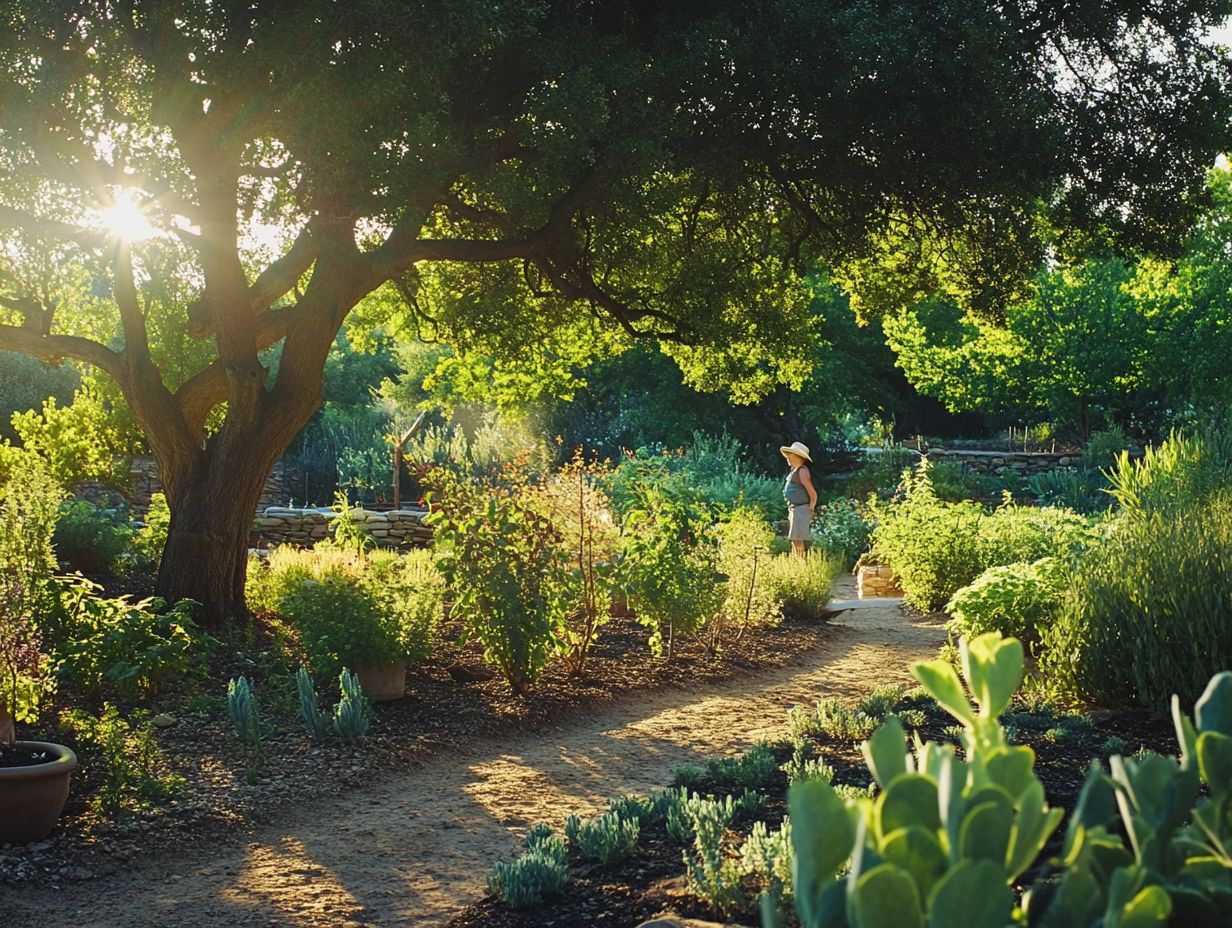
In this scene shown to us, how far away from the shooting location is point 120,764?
516cm

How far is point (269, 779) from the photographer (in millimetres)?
5547

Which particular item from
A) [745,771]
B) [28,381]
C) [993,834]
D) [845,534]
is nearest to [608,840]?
[745,771]

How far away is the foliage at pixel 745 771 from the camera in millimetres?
4922

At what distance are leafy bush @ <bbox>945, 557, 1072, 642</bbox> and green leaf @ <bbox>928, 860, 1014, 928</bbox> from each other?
6732 mm

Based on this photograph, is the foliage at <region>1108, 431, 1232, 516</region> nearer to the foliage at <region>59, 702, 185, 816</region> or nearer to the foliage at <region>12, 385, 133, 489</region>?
the foliage at <region>59, 702, 185, 816</region>

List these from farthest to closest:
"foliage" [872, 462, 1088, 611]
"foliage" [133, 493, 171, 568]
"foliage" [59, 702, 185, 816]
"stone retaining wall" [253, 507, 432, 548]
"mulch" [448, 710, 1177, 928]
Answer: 1. "stone retaining wall" [253, 507, 432, 548]
2. "foliage" [133, 493, 171, 568]
3. "foliage" [872, 462, 1088, 611]
4. "foliage" [59, 702, 185, 816]
5. "mulch" [448, 710, 1177, 928]

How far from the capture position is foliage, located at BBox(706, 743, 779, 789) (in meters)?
4.92

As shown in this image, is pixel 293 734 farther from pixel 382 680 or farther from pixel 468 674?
pixel 468 674

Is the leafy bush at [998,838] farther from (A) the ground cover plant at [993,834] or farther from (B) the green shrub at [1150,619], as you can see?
(B) the green shrub at [1150,619]

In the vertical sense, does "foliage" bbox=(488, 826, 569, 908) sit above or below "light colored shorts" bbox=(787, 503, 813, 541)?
below

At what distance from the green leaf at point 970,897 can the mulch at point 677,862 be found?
62.4 inches

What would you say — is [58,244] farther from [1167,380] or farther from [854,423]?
[854,423]

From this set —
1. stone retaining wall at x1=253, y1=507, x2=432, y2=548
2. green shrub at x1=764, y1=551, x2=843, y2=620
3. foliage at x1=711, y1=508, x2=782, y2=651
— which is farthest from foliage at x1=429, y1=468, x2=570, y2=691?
stone retaining wall at x1=253, y1=507, x2=432, y2=548

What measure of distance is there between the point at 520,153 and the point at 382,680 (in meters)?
4.36
